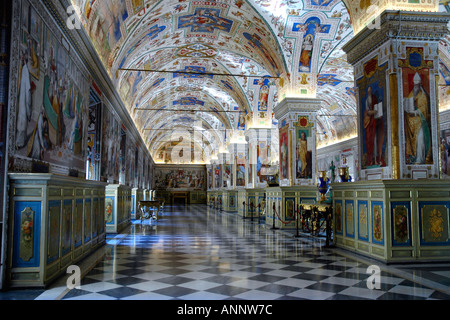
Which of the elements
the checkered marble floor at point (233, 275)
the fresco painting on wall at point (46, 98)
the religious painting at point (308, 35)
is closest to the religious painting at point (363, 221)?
the checkered marble floor at point (233, 275)

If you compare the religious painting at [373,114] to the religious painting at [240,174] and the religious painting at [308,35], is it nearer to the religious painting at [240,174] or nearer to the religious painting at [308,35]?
the religious painting at [308,35]

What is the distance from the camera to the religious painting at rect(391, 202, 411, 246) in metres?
7.88

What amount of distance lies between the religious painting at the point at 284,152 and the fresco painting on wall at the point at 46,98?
932cm

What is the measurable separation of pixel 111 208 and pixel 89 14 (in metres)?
7.43

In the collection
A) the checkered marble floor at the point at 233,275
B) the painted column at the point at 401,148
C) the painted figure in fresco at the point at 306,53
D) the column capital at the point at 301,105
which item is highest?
the painted figure in fresco at the point at 306,53

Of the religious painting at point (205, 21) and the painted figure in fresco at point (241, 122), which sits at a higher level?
the religious painting at point (205, 21)

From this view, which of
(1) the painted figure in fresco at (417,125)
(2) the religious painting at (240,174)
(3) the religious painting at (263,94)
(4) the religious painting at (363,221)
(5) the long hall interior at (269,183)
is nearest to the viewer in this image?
(5) the long hall interior at (269,183)

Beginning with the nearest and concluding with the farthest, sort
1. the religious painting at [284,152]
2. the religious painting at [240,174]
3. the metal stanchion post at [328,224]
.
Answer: the metal stanchion post at [328,224]
the religious painting at [284,152]
the religious painting at [240,174]

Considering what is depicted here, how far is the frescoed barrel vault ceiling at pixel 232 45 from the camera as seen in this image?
13.1 meters

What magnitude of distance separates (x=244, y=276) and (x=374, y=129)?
5.14 metres

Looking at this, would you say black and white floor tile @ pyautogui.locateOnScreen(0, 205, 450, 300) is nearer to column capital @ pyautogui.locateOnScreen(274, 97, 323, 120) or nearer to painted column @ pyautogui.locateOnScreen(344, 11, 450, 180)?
painted column @ pyautogui.locateOnScreen(344, 11, 450, 180)

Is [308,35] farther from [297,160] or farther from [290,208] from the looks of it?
[290,208]

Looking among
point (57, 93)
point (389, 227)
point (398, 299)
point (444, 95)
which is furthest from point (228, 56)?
point (398, 299)

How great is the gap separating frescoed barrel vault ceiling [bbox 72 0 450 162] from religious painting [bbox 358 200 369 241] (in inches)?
198
